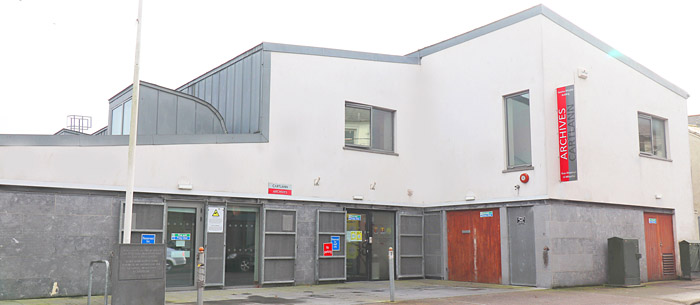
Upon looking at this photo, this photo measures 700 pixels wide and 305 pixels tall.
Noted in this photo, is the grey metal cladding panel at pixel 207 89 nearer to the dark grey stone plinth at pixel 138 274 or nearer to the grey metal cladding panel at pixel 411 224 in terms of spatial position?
the grey metal cladding panel at pixel 411 224

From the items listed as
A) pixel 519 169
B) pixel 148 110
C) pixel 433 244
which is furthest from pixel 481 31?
pixel 148 110

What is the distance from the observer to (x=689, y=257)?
1944cm

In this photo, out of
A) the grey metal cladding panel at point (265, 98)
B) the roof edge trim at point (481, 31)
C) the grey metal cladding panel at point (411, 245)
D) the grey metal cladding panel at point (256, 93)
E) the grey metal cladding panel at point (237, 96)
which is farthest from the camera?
the grey metal cladding panel at point (411, 245)

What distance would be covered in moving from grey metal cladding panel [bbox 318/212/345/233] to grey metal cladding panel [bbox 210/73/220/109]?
511 cm

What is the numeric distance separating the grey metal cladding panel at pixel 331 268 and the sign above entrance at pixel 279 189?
212 centimetres

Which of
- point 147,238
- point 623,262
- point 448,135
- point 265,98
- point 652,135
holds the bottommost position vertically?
point 623,262

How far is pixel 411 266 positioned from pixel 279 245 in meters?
4.73

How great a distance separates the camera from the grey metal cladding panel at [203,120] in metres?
17.3

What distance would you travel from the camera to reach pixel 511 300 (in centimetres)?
1309

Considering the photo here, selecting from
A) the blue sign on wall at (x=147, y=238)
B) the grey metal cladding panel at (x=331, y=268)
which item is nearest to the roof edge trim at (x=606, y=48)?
the grey metal cladding panel at (x=331, y=268)

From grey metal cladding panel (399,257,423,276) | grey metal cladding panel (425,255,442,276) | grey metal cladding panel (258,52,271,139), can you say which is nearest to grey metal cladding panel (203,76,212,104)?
grey metal cladding panel (258,52,271,139)

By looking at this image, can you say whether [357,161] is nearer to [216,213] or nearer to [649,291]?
[216,213]

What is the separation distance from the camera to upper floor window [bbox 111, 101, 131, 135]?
55.8 ft

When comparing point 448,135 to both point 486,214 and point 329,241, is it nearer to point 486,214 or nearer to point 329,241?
point 486,214
